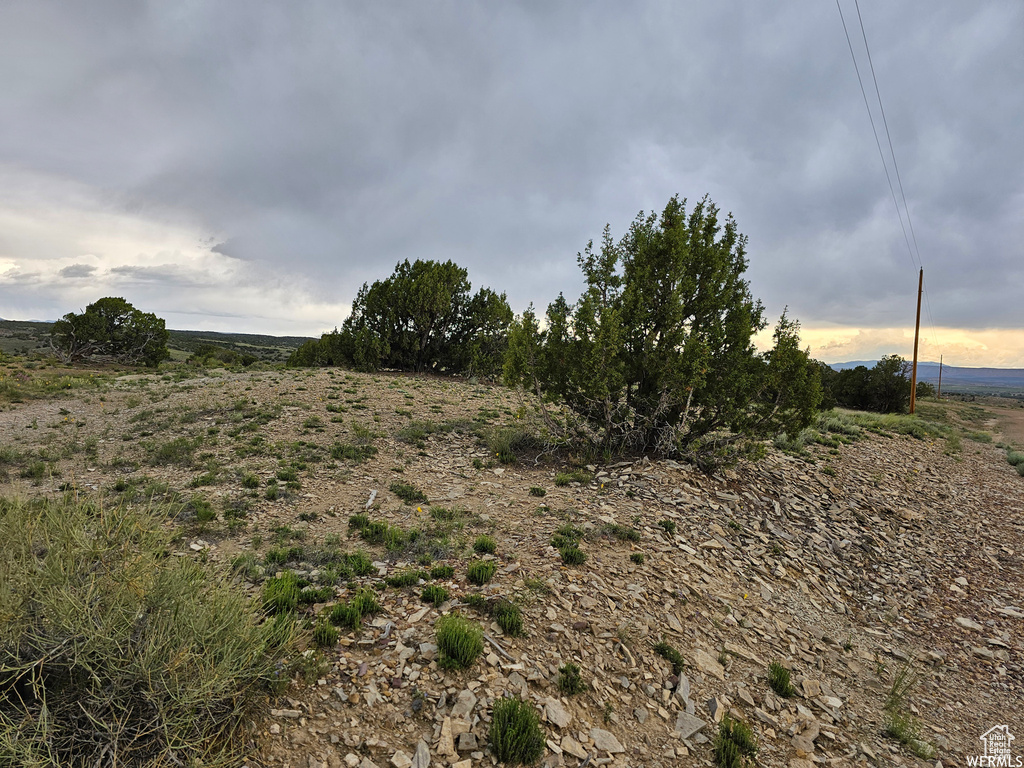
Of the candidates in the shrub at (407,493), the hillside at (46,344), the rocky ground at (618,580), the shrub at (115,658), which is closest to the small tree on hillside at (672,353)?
the rocky ground at (618,580)

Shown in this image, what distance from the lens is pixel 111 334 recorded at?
100ft

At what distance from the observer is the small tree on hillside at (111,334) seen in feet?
96.4

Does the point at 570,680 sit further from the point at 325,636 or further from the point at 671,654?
the point at 325,636

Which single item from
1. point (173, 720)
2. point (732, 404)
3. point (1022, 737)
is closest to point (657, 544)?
point (1022, 737)

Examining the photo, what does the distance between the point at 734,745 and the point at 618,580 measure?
79.2 inches

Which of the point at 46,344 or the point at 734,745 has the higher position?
the point at 46,344

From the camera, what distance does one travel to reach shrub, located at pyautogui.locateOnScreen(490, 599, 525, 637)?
13.9ft

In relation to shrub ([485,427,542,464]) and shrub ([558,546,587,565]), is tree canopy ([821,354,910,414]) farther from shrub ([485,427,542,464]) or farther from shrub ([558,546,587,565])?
shrub ([558,546,587,565])

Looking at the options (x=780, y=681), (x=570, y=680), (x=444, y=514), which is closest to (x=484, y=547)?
(x=444, y=514)

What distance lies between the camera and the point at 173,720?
8.61 ft

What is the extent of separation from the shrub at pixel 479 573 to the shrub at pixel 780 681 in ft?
9.82

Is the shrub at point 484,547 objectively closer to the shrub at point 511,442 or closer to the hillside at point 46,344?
Result: the shrub at point 511,442

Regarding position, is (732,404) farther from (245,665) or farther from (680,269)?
(245,665)

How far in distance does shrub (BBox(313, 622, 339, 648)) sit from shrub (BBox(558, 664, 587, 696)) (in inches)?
79.1
